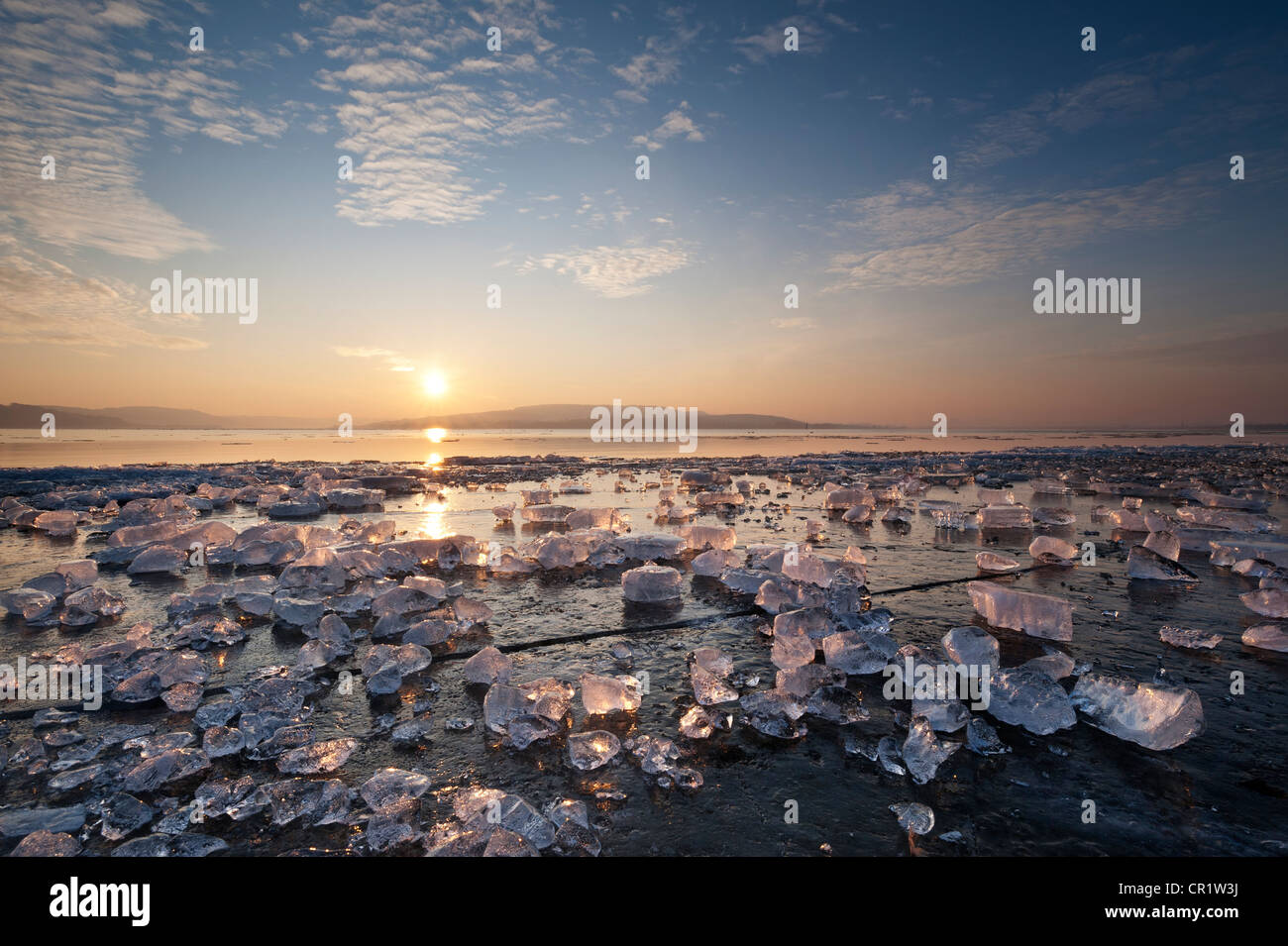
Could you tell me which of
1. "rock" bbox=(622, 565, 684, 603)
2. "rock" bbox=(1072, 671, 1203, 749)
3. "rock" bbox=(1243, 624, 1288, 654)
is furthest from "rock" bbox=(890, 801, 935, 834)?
"rock" bbox=(1243, 624, 1288, 654)

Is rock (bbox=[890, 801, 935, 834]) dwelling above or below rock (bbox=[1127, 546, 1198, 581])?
below

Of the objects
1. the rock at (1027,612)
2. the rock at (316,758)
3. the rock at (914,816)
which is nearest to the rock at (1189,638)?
the rock at (1027,612)

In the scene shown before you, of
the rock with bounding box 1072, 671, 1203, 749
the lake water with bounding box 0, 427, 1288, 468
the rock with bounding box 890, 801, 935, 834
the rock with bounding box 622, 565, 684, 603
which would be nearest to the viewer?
the rock with bounding box 890, 801, 935, 834

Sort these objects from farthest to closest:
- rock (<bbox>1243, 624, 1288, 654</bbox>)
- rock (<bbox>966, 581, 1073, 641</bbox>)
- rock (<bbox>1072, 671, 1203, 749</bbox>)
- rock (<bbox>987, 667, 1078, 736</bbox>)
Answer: rock (<bbox>966, 581, 1073, 641</bbox>) → rock (<bbox>1243, 624, 1288, 654</bbox>) → rock (<bbox>987, 667, 1078, 736</bbox>) → rock (<bbox>1072, 671, 1203, 749</bbox>)

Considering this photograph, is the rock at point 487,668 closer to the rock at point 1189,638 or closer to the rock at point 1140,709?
the rock at point 1140,709

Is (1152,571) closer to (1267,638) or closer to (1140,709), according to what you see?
(1267,638)

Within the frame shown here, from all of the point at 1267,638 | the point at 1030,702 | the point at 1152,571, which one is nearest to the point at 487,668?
the point at 1030,702

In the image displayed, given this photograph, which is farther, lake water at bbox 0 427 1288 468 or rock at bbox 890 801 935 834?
lake water at bbox 0 427 1288 468

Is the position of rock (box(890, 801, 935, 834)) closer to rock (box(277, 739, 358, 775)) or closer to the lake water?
rock (box(277, 739, 358, 775))

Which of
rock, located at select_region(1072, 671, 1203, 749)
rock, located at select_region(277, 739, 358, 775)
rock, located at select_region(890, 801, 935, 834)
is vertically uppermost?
rock, located at select_region(1072, 671, 1203, 749)
